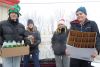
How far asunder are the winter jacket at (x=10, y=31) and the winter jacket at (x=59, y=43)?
158cm

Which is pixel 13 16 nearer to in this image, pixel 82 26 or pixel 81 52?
pixel 82 26

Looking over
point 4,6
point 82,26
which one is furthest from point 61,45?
point 4,6

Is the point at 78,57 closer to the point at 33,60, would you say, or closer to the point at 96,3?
the point at 33,60

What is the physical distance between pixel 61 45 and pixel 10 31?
5.99 ft

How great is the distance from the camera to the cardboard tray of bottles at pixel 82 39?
12.0 ft

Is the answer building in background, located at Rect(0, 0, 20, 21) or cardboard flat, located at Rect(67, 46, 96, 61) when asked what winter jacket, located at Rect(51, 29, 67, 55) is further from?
building in background, located at Rect(0, 0, 20, 21)

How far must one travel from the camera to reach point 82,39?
12.1 feet

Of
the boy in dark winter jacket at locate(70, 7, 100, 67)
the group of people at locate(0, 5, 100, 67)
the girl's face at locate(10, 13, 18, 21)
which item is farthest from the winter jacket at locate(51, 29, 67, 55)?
the boy in dark winter jacket at locate(70, 7, 100, 67)

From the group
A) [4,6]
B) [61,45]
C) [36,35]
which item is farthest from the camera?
[4,6]

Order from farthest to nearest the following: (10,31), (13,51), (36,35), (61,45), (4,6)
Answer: (4,6) → (36,35) → (61,45) → (10,31) → (13,51)

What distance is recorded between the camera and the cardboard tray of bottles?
12.0ft

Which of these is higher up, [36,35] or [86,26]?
[86,26]

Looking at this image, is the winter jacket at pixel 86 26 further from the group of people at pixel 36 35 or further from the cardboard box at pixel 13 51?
the cardboard box at pixel 13 51

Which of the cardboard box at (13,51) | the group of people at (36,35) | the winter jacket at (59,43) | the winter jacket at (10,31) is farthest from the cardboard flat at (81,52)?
the winter jacket at (59,43)
